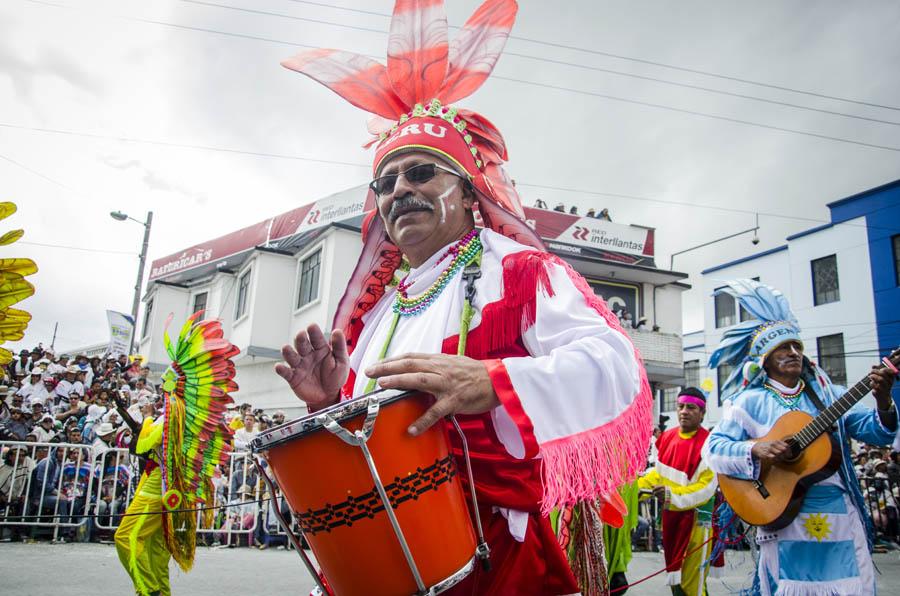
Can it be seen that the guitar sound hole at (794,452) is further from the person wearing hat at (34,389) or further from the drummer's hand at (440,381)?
the person wearing hat at (34,389)

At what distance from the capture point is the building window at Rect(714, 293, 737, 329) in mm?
26769

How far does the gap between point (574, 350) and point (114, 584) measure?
5946 millimetres

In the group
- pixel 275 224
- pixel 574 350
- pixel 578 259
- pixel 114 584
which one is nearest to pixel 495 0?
pixel 574 350

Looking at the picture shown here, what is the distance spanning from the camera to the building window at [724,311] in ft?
87.8

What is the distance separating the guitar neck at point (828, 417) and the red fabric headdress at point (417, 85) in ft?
9.04

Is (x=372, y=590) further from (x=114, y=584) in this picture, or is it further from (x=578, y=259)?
(x=578, y=259)

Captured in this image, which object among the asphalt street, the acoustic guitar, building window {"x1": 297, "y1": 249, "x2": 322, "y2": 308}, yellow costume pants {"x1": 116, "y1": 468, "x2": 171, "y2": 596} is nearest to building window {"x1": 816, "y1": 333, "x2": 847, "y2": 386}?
the asphalt street

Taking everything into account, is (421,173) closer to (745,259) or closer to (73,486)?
(73,486)

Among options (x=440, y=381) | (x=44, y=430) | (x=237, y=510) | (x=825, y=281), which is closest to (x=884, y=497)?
(x=237, y=510)

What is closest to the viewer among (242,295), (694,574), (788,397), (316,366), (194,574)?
(316,366)

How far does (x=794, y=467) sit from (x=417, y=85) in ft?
11.0

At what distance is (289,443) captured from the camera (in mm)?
1478

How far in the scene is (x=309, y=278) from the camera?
21.1 m

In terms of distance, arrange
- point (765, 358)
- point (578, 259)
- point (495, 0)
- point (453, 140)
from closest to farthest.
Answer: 1. point (453, 140)
2. point (495, 0)
3. point (765, 358)
4. point (578, 259)
